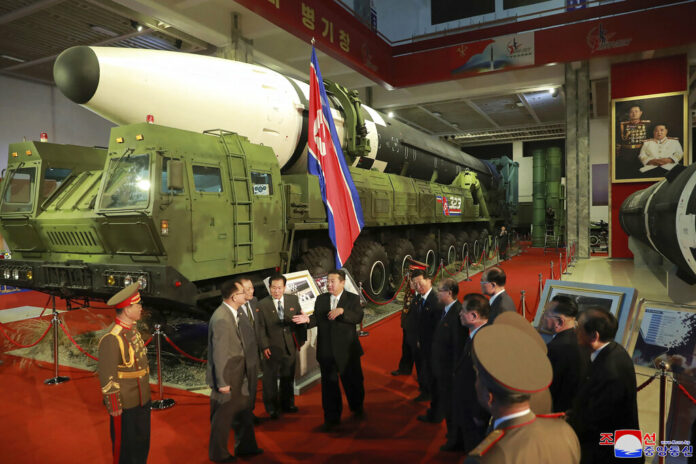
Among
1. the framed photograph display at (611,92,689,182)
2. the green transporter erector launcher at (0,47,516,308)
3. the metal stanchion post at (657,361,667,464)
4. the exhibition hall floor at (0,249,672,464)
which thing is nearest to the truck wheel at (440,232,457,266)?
the green transporter erector launcher at (0,47,516,308)

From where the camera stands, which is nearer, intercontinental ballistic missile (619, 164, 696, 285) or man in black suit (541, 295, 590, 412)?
man in black suit (541, 295, 590, 412)

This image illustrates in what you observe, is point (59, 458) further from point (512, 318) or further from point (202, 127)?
point (202, 127)

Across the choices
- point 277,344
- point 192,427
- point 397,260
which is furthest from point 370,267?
point 192,427

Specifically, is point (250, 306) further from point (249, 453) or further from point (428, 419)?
point (428, 419)

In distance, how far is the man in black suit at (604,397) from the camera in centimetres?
219

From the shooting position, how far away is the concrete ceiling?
972 cm

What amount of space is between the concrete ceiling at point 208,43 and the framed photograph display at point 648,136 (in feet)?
8.19

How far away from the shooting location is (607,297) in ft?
11.9

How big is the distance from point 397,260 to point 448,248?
3.17 m

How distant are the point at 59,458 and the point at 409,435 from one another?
2636mm

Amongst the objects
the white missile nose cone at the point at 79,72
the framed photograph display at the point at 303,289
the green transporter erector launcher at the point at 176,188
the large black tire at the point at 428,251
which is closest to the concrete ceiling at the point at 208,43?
the green transporter erector launcher at the point at 176,188

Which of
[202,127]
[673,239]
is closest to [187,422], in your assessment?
[202,127]

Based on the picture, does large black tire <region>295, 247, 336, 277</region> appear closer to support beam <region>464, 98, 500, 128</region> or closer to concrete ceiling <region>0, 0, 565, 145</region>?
concrete ceiling <region>0, 0, 565, 145</region>

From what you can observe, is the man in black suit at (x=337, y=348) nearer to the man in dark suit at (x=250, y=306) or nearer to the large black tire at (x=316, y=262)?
the man in dark suit at (x=250, y=306)
